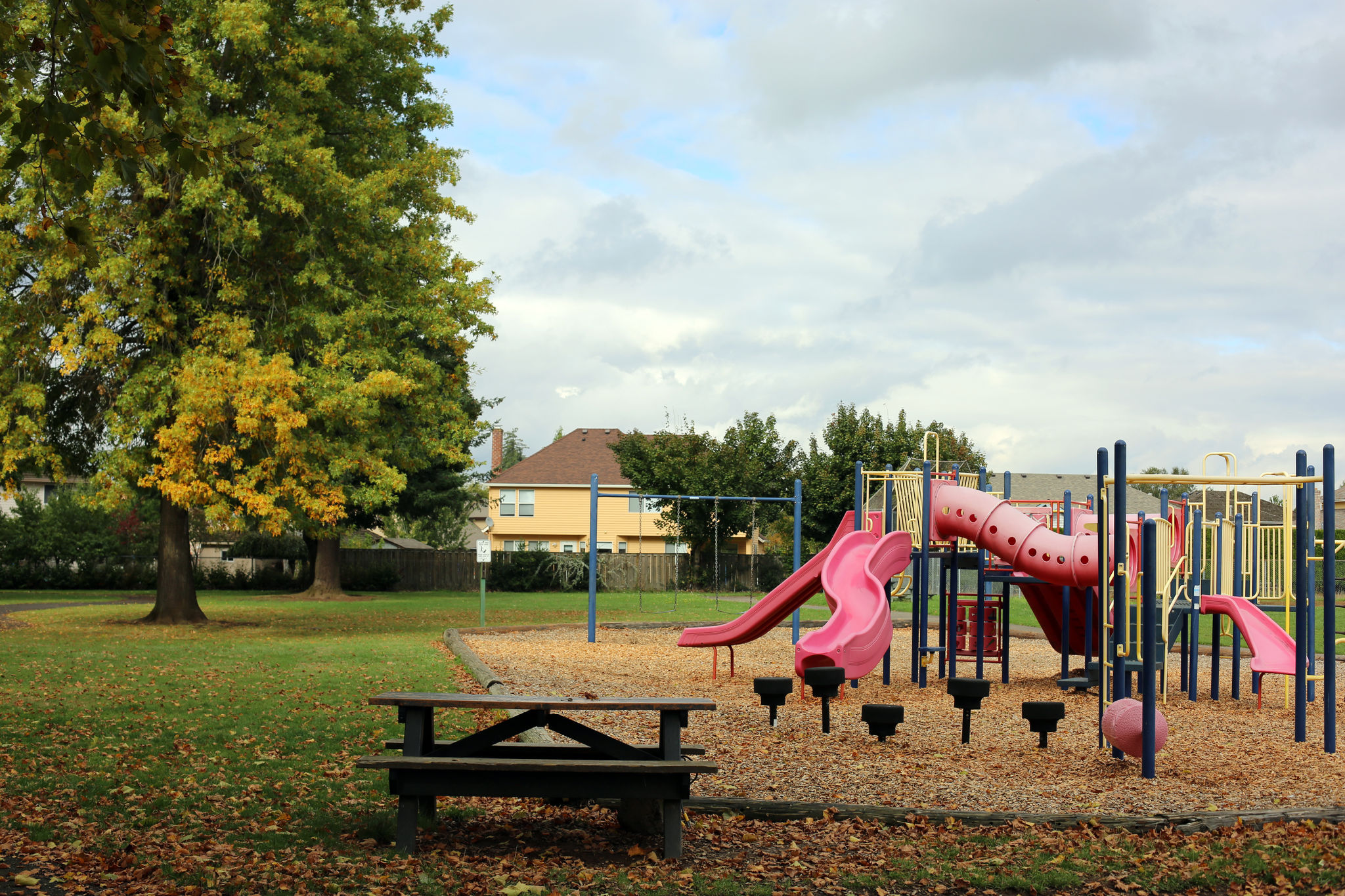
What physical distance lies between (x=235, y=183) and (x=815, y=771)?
669 inches

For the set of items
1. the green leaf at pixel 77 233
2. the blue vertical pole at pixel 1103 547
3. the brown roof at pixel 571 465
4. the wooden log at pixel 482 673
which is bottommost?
the wooden log at pixel 482 673

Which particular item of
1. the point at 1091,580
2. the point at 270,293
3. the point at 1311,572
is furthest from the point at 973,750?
the point at 270,293

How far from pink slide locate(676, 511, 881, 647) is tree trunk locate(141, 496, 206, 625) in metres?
13.0

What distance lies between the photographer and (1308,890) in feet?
17.6

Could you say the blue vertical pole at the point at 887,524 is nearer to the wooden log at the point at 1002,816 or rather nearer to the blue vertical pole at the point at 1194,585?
the blue vertical pole at the point at 1194,585

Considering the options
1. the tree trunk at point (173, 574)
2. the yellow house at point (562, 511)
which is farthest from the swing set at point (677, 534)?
the tree trunk at point (173, 574)

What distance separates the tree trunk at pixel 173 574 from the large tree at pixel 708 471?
22100mm

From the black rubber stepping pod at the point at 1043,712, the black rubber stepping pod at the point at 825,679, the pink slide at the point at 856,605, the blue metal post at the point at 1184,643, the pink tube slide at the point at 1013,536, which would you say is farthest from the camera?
the blue metal post at the point at 1184,643

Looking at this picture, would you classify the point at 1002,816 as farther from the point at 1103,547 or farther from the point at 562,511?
the point at 562,511

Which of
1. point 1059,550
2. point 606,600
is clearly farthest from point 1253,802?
point 606,600

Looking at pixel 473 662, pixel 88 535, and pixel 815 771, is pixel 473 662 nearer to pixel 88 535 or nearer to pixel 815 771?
pixel 815 771

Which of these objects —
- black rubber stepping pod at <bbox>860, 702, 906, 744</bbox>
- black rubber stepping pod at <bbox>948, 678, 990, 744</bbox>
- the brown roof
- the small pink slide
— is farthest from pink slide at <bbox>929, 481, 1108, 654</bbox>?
the brown roof

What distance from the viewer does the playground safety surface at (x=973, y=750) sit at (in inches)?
291

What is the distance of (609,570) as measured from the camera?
140 feet
